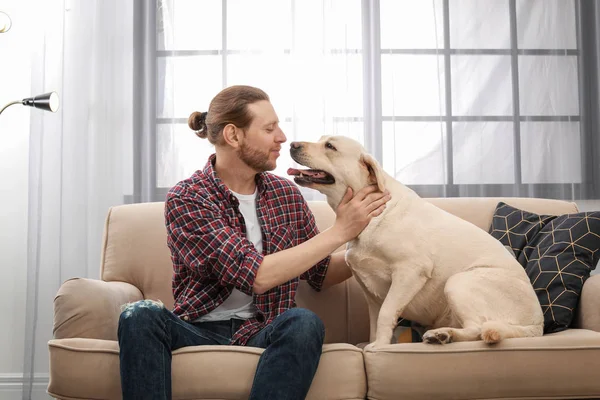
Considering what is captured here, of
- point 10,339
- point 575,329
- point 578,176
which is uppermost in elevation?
point 578,176

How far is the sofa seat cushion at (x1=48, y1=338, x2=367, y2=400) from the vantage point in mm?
1712

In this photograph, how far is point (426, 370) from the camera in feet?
5.62

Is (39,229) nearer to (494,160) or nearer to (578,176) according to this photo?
(494,160)

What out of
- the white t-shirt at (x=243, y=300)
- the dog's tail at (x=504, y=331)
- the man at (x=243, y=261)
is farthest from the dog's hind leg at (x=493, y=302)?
the white t-shirt at (x=243, y=300)

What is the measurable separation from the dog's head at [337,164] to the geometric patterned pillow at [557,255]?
652 mm

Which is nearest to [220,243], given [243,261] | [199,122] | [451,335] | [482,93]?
[243,261]

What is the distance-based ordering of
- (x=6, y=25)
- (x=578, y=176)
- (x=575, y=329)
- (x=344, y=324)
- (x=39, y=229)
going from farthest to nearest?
(x=578, y=176) < (x=39, y=229) < (x=6, y=25) < (x=344, y=324) < (x=575, y=329)

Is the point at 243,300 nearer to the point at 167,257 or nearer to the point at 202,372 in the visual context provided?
the point at 202,372

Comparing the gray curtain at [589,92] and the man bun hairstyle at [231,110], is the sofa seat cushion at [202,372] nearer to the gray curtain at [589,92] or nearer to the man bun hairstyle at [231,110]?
the man bun hairstyle at [231,110]

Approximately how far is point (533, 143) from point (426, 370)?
212 centimetres

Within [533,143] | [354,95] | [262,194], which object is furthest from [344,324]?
[533,143]

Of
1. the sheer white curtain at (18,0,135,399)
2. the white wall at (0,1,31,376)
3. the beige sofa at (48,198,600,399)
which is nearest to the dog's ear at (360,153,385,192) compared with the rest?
the beige sofa at (48,198,600,399)

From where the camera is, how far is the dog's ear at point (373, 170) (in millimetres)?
1993

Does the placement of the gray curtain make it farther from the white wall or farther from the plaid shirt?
the white wall
